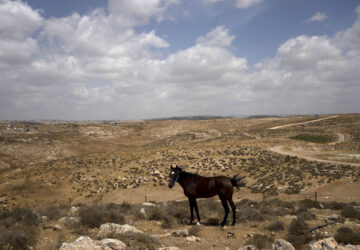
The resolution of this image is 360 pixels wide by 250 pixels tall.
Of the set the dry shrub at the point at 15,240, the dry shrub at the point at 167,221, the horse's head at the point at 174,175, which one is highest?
the horse's head at the point at 174,175

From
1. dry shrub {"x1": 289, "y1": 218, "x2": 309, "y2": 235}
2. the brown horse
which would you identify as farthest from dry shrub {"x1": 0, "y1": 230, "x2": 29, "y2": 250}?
dry shrub {"x1": 289, "y1": 218, "x2": 309, "y2": 235}

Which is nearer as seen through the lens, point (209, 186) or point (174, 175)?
point (209, 186)

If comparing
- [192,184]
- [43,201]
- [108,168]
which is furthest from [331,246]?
[108,168]

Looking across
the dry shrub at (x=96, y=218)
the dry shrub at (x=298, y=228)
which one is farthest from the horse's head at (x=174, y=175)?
the dry shrub at (x=298, y=228)

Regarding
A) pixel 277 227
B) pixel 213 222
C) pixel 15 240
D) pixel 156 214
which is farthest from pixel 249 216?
pixel 15 240

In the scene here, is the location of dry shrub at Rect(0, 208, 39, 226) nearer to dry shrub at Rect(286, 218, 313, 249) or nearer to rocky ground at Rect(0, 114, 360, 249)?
rocky ground at Rect(0, 114, 360, 249)

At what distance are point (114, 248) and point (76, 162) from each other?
3442cm

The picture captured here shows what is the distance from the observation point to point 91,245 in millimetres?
5668

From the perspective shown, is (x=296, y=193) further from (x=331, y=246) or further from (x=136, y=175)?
(x=136, y=175)

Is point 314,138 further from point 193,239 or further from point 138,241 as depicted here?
point 138,241

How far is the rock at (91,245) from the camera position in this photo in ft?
18.1

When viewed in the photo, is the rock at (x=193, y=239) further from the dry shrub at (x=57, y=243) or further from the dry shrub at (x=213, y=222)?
the dry shrub at (x=57, y=243)

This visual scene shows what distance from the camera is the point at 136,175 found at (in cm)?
2944

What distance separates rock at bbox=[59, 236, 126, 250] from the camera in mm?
5516
